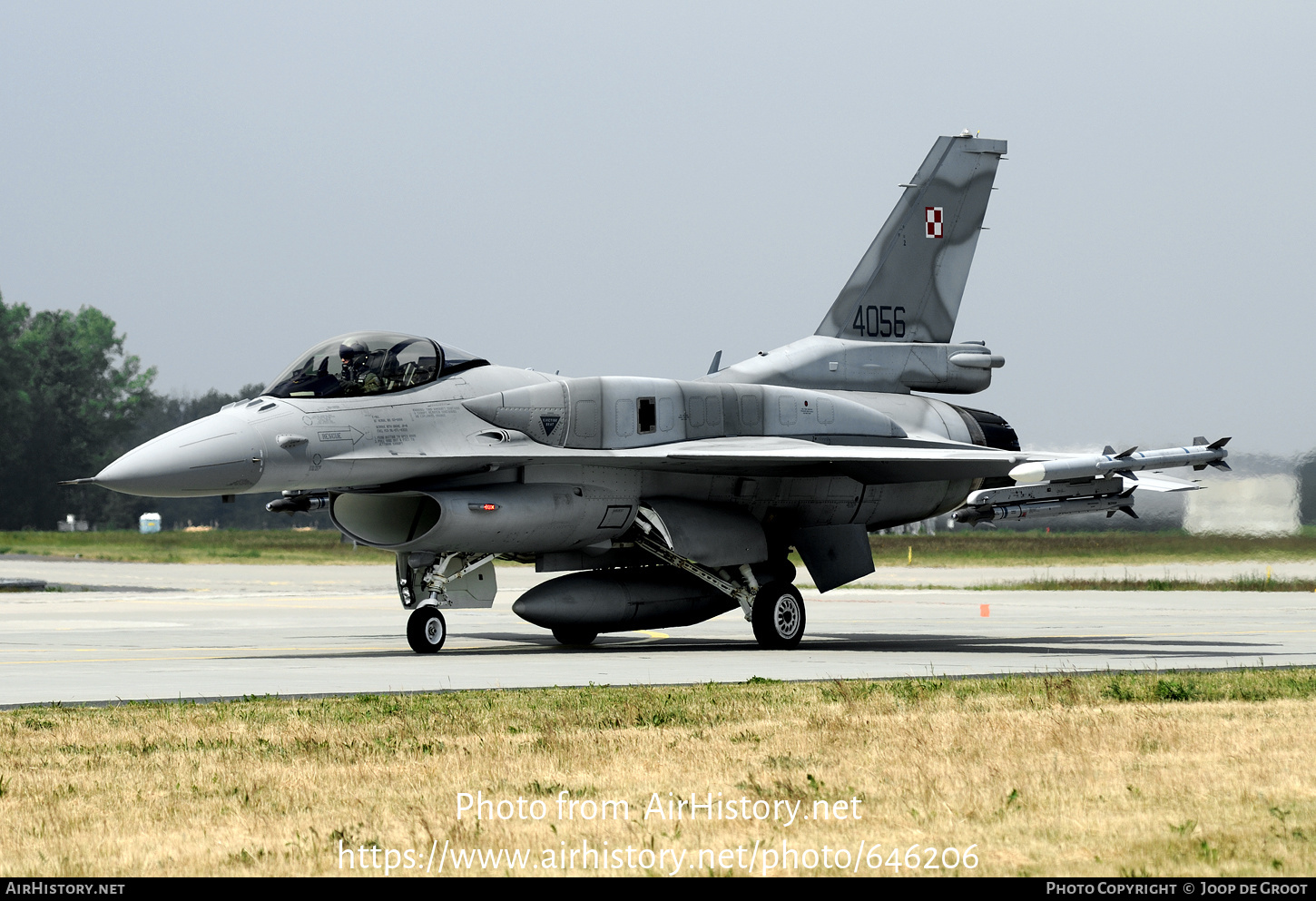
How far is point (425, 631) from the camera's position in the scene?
51.4 ft

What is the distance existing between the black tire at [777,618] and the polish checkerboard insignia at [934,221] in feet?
19.7

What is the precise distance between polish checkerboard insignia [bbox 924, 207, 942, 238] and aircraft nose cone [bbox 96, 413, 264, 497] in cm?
1005

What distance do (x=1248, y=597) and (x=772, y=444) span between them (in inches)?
621

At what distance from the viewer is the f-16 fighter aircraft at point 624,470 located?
15.0 metres

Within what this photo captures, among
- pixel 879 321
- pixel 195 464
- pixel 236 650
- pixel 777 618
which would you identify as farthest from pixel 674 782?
pixel 879 321

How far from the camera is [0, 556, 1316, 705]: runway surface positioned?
12500 mm

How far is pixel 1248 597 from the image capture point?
28.8 metres

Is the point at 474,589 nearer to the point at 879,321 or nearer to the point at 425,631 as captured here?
the point at 425,631

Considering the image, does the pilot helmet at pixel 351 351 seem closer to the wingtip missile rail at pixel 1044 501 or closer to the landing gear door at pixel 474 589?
the landing gear door at pixel 474 589

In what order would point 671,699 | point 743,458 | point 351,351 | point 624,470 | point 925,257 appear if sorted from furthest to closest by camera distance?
point 925,257 < point 624,470 < point 743,458 < point 351,351 < point 671,699

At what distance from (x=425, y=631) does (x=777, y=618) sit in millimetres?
4004

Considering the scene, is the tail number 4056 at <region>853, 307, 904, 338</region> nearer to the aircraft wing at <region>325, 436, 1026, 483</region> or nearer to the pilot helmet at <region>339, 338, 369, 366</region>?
the aircraft wing at <region>325, 436, 1026, 483</region>
